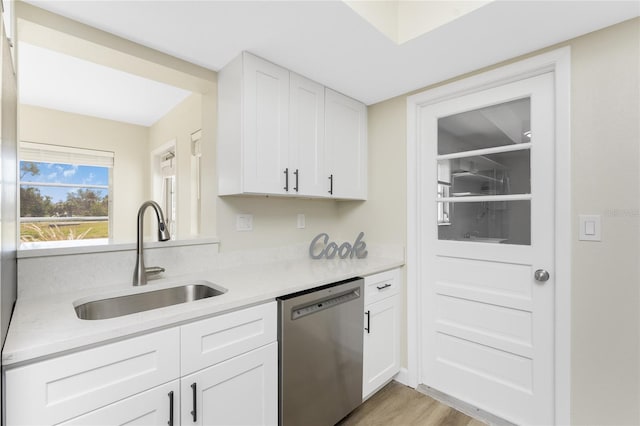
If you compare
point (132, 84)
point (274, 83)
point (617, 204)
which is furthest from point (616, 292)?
point (132, 84)

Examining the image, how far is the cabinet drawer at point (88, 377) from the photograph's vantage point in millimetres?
839

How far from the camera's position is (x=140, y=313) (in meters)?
1.11

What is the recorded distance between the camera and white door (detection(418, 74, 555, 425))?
1.69m

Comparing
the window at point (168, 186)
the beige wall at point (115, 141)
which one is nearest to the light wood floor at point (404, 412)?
the window at point (168, 186)

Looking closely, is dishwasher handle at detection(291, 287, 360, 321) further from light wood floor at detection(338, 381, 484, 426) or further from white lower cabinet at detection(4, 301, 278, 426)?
light wood floor at detection(338, 381, 484, 426)

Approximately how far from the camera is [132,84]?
8.86ft

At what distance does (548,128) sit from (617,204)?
511 mm

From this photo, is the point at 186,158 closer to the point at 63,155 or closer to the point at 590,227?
the point at 63,155

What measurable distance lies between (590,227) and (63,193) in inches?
194

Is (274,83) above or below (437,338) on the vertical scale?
above

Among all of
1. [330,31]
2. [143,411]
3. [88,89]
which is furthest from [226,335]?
[88,89]

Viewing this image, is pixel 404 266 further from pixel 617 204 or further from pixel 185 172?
pixel 185 172

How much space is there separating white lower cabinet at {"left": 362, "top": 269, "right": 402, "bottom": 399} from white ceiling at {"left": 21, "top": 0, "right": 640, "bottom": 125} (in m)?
1.36

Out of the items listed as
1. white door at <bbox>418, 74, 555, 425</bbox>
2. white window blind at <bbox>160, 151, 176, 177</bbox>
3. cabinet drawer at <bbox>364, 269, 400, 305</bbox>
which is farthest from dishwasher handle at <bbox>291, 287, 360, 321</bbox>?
white window blind at <bbox>160, 151, 176, 177</bbox>
